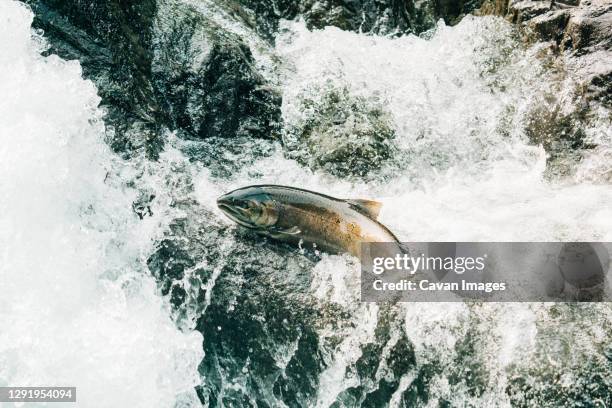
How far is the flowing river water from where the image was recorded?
409 cm

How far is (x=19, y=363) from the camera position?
450cm

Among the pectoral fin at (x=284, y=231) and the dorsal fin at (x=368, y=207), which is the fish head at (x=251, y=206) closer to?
the pectoral fin at (x=284, y=231)

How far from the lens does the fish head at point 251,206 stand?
4.48 m

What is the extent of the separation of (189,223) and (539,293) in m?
2.62

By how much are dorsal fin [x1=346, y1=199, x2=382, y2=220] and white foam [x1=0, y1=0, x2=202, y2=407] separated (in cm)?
147

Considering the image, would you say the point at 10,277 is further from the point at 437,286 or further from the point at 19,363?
the point at 437,286

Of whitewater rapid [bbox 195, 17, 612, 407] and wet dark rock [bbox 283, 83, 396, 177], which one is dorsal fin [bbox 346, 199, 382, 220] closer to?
whitewater rapid [bbox 195, 17, 612, 407]

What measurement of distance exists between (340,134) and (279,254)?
63.6 inches

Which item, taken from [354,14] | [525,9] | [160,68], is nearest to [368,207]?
[160,68]

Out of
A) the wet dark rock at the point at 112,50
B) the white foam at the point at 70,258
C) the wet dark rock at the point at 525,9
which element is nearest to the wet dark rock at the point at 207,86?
the wet dark rock at the point at 112,50

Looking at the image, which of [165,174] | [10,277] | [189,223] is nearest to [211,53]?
[165,174]

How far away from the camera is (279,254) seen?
4664 millimetres

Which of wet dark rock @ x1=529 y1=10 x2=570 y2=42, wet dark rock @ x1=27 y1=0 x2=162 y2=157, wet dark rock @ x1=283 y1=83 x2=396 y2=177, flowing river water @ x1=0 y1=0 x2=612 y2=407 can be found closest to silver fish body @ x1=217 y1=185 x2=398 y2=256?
flowing river water @ x1=0 y1=0 x2=612 y2=407

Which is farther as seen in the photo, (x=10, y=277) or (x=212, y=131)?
(x=212, y=131)
